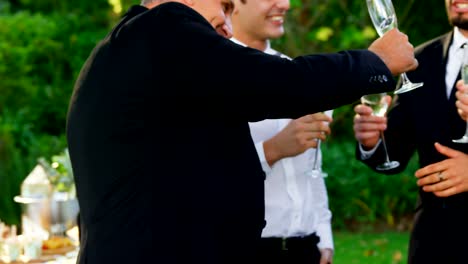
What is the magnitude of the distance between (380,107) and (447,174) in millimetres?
382

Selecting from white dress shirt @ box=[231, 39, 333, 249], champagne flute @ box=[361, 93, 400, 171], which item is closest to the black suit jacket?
champagne flute @ box=[361, 93, 400, 171]

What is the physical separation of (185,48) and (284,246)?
149cm

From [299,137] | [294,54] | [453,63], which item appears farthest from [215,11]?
[294,54]

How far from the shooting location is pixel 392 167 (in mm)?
3656

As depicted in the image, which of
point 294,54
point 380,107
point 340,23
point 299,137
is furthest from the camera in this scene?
point 340,23

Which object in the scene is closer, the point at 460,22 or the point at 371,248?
the point at 460,22

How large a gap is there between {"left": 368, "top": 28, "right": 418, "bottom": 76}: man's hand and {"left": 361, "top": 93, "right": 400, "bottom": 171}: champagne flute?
910mm

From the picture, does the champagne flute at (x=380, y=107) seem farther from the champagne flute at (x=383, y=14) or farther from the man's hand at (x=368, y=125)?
the champagne flute at (x=383, y=14)

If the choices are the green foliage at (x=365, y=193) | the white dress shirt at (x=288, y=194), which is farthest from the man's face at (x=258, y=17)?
the green foliage at (x=365, y=193)

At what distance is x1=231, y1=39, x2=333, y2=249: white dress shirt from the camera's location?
3.61 m

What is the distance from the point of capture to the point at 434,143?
12.0ft

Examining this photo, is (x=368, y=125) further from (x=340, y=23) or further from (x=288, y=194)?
(x=340, y=23)

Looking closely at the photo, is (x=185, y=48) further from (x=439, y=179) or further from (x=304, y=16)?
(x=304, y=16)

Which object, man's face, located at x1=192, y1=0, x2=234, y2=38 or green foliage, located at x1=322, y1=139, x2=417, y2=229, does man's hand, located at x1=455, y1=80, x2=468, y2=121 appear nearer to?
man's face, located at x1=192, y1=0, x2=234, y2=38
